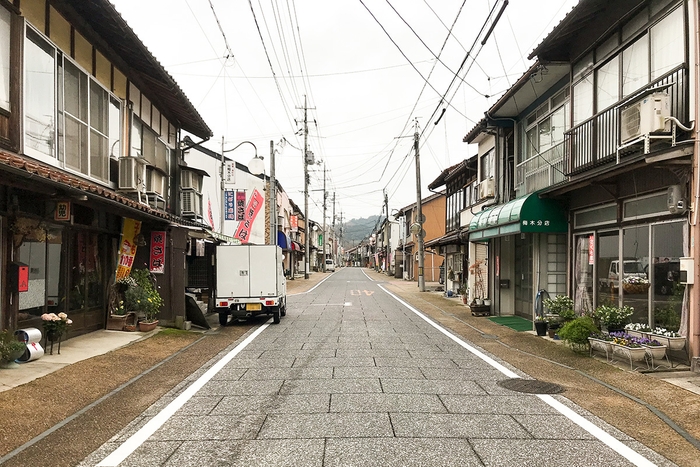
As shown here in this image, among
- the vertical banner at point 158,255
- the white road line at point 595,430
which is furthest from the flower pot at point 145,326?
the white road line at point 595,430

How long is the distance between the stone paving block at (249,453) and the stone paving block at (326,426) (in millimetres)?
234

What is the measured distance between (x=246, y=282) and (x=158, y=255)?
2.75 m

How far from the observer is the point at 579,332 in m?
10.4

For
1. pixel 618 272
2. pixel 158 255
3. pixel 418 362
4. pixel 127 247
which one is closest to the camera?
pixel 418 362

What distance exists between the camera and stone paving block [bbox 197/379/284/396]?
7.43m

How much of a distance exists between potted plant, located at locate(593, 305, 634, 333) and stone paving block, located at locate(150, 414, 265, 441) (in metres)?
7.44

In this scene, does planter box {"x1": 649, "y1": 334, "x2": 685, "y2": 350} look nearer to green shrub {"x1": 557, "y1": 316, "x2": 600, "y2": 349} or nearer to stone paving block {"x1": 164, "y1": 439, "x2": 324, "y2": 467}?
green shrub {"x1": 557, "y1": 316, "x2": 600, "y2": 349}

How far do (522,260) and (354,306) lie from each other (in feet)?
23.9

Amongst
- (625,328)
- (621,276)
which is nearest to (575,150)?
(621,276)

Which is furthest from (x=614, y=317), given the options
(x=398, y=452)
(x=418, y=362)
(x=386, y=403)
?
(x=398, y=452)

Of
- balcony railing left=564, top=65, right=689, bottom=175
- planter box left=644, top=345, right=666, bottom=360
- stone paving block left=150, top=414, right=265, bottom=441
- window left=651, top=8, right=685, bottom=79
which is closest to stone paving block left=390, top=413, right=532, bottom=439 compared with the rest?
stone paving block left=150, top=414, right=265, bottom=441

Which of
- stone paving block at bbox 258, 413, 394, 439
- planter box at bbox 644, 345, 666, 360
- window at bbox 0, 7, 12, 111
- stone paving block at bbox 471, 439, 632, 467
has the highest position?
window at bbox 0, 7, 12, 111

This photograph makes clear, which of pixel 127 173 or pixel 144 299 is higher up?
pixel 127 173

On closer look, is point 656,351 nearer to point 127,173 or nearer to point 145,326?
point 145,326
